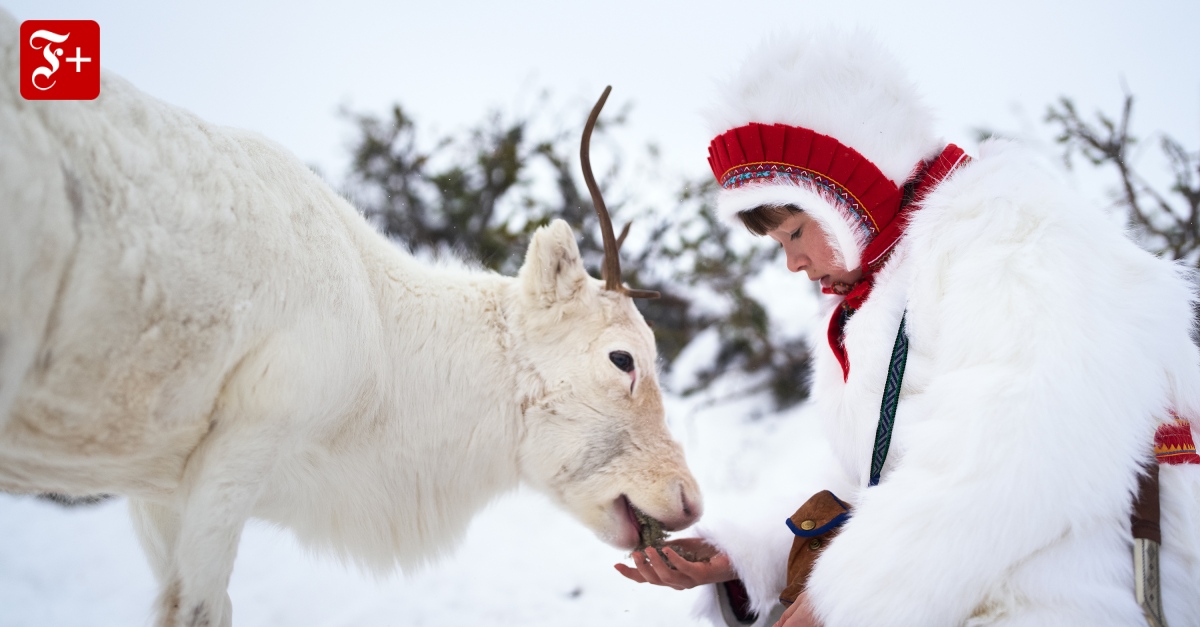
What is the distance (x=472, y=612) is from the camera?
10.8 feet

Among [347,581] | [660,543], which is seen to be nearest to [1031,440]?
[660,543]

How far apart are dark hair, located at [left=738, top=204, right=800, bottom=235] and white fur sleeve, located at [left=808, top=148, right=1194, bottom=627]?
1.70 ft

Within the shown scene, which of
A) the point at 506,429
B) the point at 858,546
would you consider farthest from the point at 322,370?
the point at 858,546

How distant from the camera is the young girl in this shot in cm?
143

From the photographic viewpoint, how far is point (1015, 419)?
4.70ft

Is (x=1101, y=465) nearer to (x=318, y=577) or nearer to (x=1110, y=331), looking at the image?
(x=1110, y=331)

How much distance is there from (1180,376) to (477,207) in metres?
5.30

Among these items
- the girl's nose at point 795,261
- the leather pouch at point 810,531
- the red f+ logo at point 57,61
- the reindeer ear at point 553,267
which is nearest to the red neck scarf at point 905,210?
the girl's nose at point 795,261

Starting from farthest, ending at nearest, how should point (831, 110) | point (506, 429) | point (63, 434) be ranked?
point (506, 429), point (831, 110), point (63, 434)

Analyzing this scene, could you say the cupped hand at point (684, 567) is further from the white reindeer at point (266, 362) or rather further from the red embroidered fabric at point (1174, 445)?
the red embroidered fabric at point (1174, 445)

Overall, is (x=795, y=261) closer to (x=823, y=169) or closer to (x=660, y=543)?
(x=823, y=169)

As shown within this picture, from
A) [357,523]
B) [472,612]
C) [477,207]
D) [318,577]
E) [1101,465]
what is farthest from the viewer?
[477,207]

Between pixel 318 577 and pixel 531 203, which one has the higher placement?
pixel 531 203

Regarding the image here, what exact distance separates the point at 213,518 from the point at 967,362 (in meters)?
1.83
